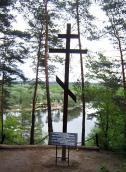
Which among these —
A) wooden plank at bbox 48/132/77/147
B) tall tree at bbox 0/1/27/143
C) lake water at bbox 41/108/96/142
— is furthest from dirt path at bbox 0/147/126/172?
lake water at bbox 41/108/96/142

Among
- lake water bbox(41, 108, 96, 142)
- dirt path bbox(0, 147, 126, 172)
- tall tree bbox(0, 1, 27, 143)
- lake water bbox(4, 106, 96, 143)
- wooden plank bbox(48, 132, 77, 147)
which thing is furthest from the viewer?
lake water bbox(41, 108, 96, 142)

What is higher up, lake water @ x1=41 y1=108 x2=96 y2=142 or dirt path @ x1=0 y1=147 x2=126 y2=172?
lake water @ x1=41 y1=108 x2=96 y2=142

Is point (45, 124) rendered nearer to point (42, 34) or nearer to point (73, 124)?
point (73, 124)

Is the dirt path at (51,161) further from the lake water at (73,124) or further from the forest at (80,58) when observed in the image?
the lake water at (73,124)

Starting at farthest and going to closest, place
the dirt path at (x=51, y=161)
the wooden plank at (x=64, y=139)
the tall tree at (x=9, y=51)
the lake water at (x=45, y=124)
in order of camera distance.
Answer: the lake water at (x=45, y=124), the tall tree at (x=9, y=51), the wooden plank at (x=64, y=139), the dirt path at (x=51, y=161)

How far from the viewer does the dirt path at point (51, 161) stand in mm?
8997

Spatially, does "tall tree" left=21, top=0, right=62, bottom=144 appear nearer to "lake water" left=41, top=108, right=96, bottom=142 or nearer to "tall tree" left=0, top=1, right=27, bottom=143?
"tall tree" left=0, top=1, right=27, bottom=143

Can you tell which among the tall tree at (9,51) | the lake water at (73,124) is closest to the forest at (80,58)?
the tall tree at (9,51)

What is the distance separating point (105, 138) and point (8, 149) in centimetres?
458

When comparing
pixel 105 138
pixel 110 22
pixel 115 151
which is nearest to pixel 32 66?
pixel 110 22

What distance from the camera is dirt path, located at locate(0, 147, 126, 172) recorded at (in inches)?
354

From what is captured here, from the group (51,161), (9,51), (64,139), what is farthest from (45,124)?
(64,139)

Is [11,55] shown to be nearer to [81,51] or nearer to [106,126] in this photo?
[106,126]

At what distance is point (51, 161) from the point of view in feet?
32.1
